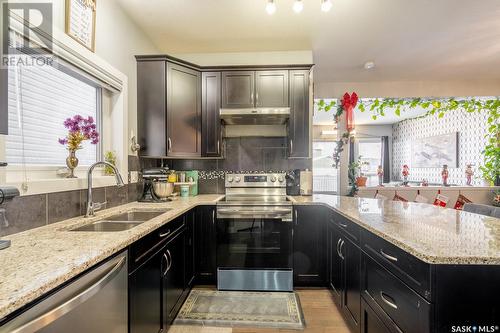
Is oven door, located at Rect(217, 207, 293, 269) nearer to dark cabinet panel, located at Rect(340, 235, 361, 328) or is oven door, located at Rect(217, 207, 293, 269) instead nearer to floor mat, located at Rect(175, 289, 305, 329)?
floor mat, located at Rect(175, 289, 305, 329)

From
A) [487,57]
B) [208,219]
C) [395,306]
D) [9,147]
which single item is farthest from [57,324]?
[487,57]

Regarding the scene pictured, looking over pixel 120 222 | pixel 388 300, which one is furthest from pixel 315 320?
pixel 120 222

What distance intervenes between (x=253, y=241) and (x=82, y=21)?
2208 millimetres

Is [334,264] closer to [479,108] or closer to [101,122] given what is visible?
[101,122]

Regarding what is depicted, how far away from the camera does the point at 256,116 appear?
2668 millimetres

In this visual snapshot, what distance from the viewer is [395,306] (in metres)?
1.12

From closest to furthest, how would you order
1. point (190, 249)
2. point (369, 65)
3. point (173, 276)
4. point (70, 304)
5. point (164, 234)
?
point (70, 304), point (164, 234), point (173, 276), point (190, 249), point (369, 65)

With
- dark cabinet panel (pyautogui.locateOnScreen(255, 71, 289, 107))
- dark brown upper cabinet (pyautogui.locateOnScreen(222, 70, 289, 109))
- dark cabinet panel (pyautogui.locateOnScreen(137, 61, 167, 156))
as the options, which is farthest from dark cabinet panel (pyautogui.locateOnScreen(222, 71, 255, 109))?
dark cabinet panel (pyautogui.locateOnScreen(137, 61, 167, 156))

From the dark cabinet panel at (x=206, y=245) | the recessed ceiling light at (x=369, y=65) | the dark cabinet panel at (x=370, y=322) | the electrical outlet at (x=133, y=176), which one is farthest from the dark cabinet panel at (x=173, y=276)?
the recessed ceiling light at (x=369, y=65)

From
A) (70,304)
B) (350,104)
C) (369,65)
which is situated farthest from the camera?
(350,104)

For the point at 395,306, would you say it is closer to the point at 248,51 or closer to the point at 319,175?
the point at 248,51

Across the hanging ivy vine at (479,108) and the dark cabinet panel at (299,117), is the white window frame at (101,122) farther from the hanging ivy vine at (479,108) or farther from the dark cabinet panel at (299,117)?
the hanging ivy vine at (479,108)

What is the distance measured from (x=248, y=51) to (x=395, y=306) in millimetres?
2835

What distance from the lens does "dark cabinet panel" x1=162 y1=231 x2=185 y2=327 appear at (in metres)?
1.64
